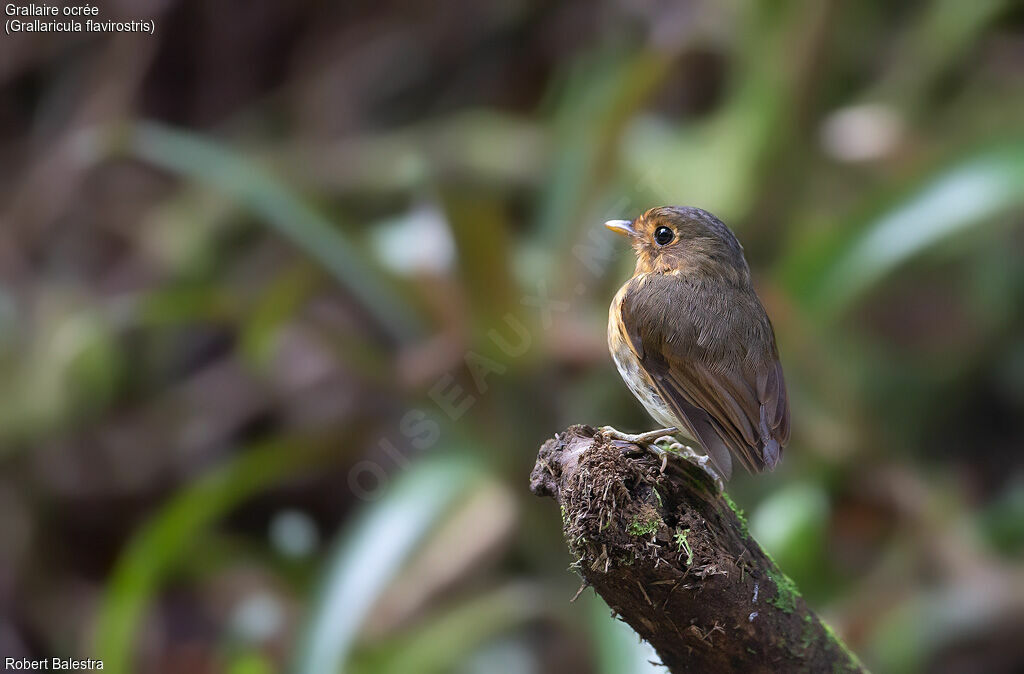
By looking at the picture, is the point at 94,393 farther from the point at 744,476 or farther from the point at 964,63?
the point at 964,63

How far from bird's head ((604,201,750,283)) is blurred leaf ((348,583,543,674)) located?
1.24 m

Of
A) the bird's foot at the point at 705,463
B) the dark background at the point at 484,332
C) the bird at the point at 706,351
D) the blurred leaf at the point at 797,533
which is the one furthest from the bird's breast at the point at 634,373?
the blurred leaf at the point at 797,533

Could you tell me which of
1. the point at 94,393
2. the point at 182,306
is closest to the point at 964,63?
the point at 182,306

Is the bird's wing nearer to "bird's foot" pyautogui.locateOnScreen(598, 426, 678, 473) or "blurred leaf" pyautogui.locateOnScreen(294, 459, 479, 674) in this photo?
"bird's foot" pyautogui.locateOnScreen(598, 426, 678, 473)

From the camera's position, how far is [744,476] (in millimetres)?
2713

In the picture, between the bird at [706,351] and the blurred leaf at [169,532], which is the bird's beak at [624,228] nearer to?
the bird at [706,351]

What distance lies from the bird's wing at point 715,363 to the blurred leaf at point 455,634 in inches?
51.2

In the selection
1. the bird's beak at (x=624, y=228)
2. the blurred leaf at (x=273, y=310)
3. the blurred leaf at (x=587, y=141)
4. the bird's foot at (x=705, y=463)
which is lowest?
the bird's foot at (x=705, y=463)

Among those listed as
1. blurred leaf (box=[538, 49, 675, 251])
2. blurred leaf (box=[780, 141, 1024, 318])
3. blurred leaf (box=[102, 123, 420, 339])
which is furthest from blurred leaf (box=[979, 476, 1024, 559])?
blurred leaf (box=[102, 123, 420, 339])

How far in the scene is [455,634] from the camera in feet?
8.30

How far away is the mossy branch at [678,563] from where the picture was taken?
0.96m

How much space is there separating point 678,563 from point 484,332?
150 centimetres

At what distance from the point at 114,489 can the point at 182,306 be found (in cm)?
138

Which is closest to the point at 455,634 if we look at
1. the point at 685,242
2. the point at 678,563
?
the point at 685,242
